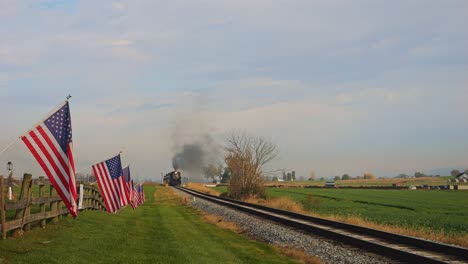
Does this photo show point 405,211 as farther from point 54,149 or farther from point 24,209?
point 54,149

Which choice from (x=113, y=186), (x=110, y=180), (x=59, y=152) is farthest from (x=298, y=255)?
(x=113, y=186)

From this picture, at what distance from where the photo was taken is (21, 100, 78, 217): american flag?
32.3 ft

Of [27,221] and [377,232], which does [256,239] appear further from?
[27,221]

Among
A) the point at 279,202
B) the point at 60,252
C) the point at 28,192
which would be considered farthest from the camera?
the point at 279,202

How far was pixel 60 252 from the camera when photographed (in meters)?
10.1

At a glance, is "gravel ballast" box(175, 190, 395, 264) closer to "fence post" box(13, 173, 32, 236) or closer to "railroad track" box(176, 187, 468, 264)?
"railroad track" box(176, 187, 468, 264)

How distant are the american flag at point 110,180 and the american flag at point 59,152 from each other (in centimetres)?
697

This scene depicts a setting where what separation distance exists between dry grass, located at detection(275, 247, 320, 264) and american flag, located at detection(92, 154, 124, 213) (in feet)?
23.2

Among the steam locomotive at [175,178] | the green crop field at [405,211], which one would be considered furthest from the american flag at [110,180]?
the steam locomotive at [175,178]

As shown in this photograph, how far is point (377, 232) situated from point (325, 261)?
5.10 metres

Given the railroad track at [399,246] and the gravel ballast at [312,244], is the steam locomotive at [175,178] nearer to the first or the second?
the gravel ballast at [312,244]

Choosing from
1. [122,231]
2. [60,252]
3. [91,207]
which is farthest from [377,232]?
[91,207]

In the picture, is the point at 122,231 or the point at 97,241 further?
the point at 122,231

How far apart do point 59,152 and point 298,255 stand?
7.04 meters
